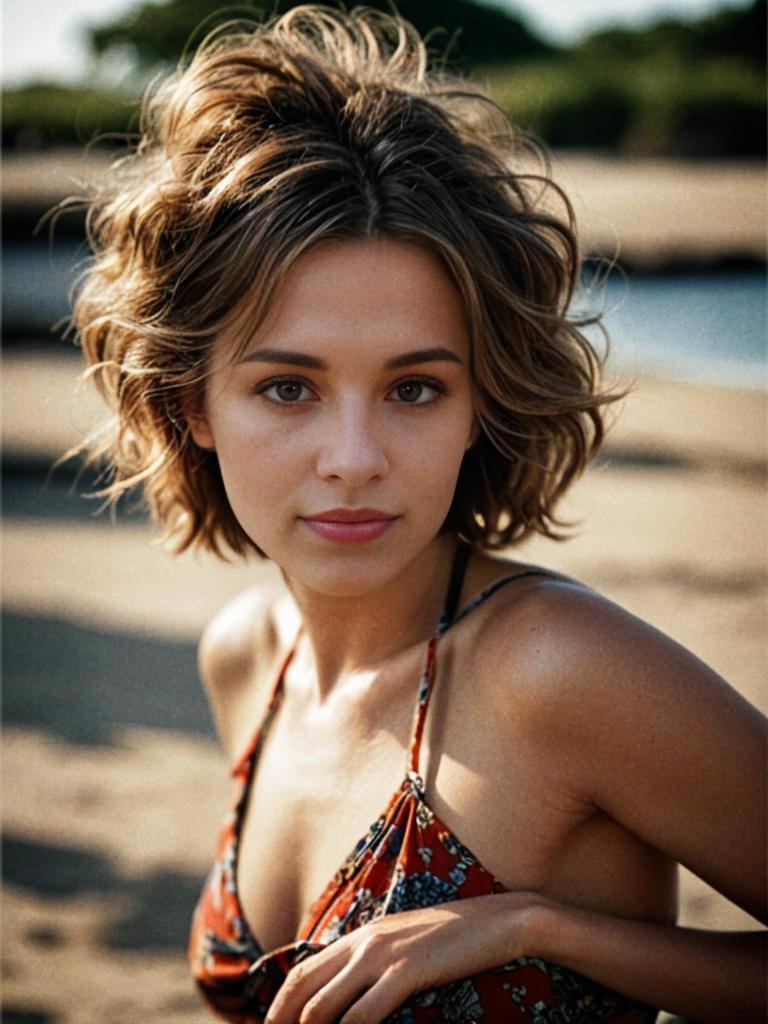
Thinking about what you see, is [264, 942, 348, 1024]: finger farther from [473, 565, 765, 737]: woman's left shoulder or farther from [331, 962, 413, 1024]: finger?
[473, 565, 765, 737]: woman's left shoulder

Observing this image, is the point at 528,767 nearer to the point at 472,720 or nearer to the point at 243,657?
the point at 472,720

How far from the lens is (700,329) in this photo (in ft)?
55.3

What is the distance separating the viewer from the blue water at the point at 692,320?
14.5 metres

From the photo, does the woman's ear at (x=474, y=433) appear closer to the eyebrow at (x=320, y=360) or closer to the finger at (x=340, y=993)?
the eyebrow at (x=320, y=360)

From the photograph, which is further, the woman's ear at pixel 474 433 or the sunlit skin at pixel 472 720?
the woman's ear at pixel 474 433

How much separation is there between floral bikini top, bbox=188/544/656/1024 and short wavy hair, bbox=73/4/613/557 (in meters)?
0.32

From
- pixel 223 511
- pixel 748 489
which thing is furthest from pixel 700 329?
pixel 223 511

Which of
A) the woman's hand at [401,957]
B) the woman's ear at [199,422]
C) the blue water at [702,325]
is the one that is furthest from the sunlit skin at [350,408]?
the blue water at [702,325]

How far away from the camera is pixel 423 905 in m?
1.69

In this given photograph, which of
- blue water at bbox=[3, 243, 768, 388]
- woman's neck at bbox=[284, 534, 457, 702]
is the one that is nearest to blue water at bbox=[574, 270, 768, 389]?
blue water at bbox=[3, 243, 768, 388]

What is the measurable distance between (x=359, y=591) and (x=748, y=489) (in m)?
7.59

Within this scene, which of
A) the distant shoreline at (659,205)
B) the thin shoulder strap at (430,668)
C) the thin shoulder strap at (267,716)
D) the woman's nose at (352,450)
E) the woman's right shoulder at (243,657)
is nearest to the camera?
the woman's nose at (352,450)

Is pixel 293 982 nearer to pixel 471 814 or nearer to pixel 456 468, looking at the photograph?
pixel 471 814

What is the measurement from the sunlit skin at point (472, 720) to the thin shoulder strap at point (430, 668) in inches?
0.8
